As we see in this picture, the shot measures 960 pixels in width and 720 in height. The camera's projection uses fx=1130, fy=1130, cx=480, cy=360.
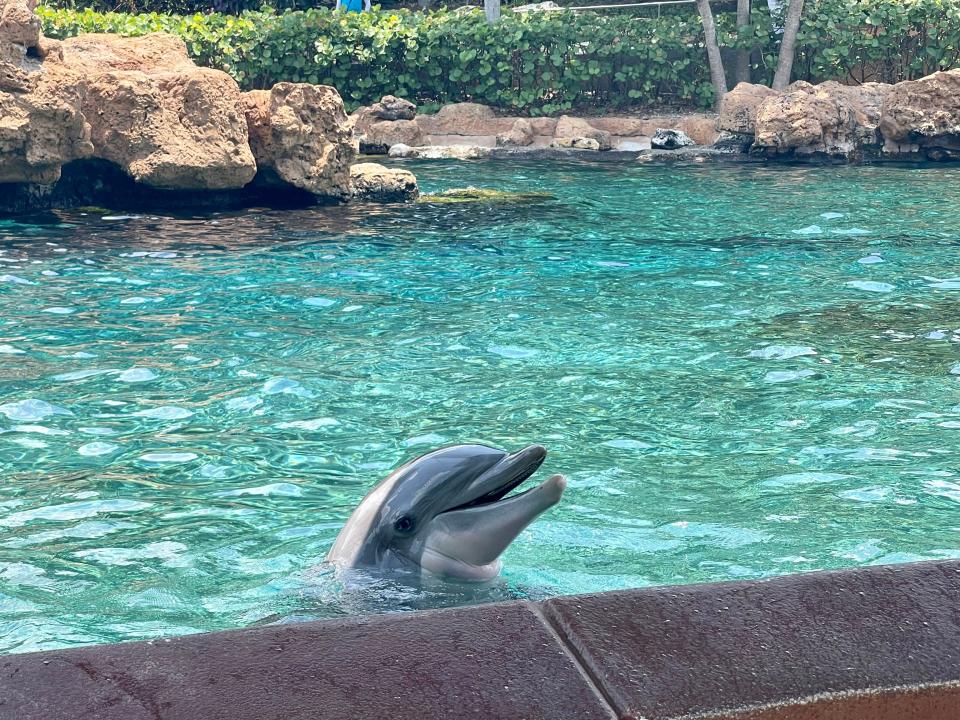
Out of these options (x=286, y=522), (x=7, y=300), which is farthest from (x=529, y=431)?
(x=7, y=300)

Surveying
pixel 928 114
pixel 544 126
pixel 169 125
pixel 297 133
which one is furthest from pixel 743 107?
pixel 169 125

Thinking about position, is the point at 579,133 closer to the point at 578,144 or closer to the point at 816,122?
the point at 578,144

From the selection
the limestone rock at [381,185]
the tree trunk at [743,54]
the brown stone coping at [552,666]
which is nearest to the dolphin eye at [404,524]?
the brown stone coping at [552,666]

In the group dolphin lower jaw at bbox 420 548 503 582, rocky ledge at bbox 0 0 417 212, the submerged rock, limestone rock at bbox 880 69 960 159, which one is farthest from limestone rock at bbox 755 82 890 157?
dolphin lower jaw at bbox 420 548 503 582

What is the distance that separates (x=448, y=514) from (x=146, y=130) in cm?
861

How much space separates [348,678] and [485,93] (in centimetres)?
1881

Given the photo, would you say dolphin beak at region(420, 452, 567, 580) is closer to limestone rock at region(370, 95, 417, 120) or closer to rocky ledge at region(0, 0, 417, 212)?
rocky ledge at region(0, 0, 417, 212)

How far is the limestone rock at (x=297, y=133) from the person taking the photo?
36.4 ft

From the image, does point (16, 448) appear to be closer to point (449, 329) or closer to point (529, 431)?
point (529, 431)

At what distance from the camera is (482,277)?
8570 mm

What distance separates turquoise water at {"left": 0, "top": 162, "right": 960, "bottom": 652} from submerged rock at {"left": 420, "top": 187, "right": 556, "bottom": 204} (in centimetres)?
168

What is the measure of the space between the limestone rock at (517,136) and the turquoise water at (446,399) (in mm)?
7329

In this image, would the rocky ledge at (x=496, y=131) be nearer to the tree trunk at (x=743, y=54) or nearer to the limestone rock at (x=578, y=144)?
the limestone rock at (x=578, y=144)

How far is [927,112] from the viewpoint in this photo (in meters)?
15.3
